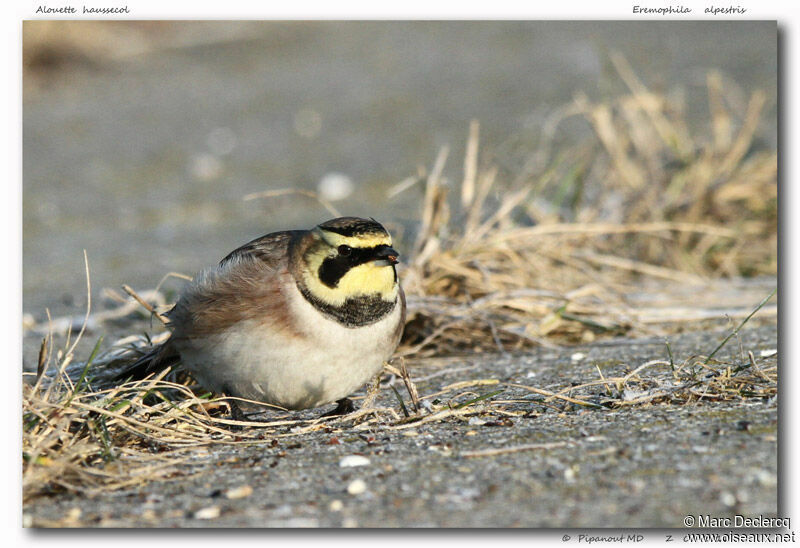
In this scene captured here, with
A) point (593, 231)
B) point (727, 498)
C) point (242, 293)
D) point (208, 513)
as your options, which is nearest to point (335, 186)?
point (593, 231)

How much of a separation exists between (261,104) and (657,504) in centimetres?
911

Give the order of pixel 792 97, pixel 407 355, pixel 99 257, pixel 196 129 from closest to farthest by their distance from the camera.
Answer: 1. pixel 792 97
2. pixel 407 355
3. pixel 99 257
4. pixel 196 129

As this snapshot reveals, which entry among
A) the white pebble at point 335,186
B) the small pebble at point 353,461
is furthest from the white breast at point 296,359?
the white pebble at point 335,186

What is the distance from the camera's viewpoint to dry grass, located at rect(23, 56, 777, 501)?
3375 mm

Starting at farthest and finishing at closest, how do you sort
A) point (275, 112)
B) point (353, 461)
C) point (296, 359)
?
point (275, 112) → point (296, 359) → point (353, 461)

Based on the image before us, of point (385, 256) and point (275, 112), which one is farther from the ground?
point (275, 112)

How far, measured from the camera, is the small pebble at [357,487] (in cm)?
293

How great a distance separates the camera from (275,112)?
10.8 m

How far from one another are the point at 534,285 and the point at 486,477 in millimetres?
2617

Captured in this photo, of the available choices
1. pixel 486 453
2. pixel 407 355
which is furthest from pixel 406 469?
pixel 407 355

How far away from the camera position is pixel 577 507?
2.71 metres

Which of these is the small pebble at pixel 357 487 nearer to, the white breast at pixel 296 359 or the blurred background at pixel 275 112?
the white breast at pixel 296 359

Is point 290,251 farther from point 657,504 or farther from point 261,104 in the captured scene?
point 261,104

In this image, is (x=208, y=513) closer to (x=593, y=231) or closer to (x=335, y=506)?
(x=335, y=506)
